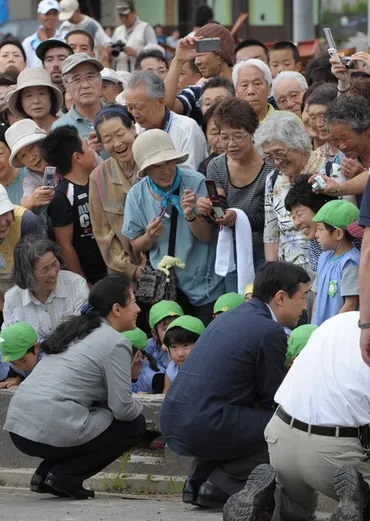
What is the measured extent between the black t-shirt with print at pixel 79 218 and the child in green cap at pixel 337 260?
1991 millimetres

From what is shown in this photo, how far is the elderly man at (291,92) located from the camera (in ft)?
30.2

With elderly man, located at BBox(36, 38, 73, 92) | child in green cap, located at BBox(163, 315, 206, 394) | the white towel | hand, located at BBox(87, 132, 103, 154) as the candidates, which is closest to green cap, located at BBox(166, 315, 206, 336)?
child in green cap, located at BBox(163, 315, 206, 394)

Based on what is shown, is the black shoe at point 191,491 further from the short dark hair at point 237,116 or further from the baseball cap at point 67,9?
the baseball cap at point 67,9

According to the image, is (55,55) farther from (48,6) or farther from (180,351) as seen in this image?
(180,351)

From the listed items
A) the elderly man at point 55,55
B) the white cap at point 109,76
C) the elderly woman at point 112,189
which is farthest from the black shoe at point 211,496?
the elderly man at point 55,55

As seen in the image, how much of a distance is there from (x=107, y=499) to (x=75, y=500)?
0.81ft

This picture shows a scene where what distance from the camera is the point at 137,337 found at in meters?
7.88

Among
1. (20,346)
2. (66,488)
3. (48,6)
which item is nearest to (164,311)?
(20,346)

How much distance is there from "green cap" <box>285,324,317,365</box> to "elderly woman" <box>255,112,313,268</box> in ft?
2.66

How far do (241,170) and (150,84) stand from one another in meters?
0.97

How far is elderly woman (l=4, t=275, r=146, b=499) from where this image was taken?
6.95 m

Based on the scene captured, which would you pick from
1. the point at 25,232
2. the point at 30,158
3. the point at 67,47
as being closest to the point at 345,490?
the point at 25,232

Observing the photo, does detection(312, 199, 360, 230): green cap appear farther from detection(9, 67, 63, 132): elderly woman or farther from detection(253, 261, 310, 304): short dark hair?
detection(9, 67, 63, 132): elderly woman

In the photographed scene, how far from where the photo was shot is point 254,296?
6.66 meters
